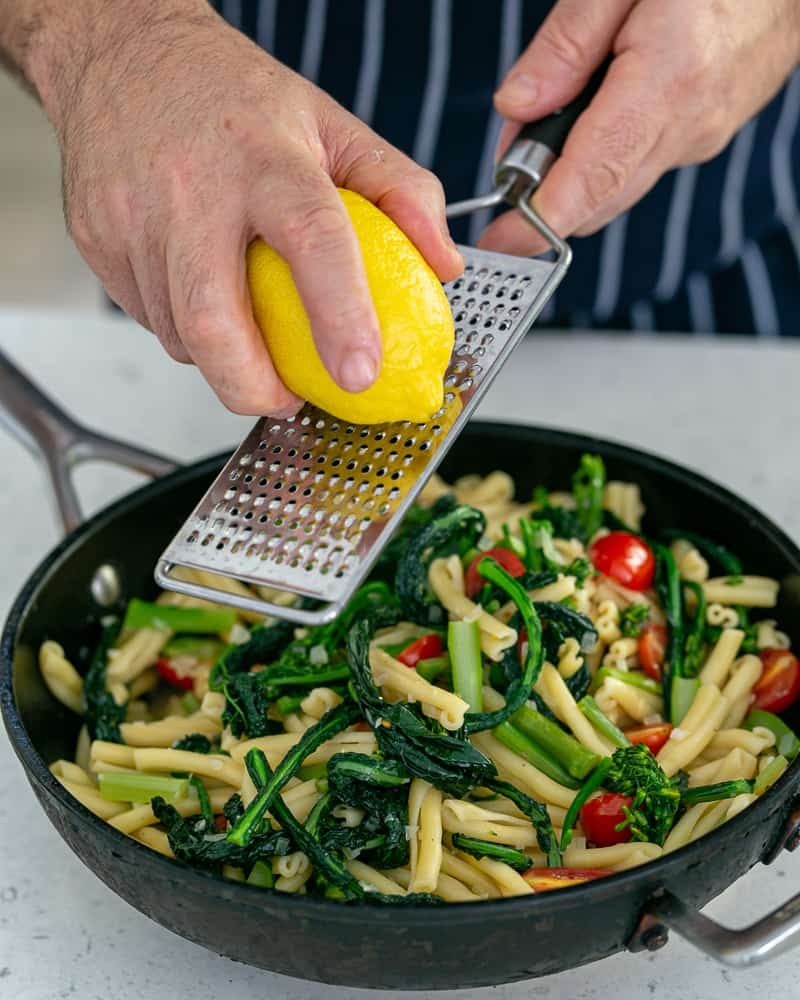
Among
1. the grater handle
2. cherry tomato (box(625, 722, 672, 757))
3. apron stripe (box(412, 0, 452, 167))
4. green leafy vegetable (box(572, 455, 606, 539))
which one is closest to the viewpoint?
cherry tomato (box(625, 722, 672, 757))

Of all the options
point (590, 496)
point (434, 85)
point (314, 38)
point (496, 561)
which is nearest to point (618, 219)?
point (434, 85)

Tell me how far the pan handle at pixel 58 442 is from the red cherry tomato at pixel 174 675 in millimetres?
280

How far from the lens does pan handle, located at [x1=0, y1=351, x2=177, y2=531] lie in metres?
2.04

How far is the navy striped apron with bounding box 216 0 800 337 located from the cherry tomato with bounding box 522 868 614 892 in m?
1.61

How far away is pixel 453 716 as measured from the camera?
1.54m

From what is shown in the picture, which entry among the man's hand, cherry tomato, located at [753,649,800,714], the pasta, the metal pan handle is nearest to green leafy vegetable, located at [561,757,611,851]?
the pasta

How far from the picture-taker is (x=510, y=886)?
1464mm

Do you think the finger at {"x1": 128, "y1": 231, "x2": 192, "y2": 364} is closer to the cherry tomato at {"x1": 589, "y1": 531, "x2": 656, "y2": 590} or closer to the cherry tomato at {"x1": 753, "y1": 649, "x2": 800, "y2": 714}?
the cherry tomato at {"x1": 589, "y1": 531, "x2": 656, "y2": 590}

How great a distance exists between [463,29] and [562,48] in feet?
2.56

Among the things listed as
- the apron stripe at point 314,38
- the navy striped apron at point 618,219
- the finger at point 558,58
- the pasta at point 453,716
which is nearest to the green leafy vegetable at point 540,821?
the pasta at point 453,716

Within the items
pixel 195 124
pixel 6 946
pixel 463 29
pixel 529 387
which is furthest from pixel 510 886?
pixel 463 29

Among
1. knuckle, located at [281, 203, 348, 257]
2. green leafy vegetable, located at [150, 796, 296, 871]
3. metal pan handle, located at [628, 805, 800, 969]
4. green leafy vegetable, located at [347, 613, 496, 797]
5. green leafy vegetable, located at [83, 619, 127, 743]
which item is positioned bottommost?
green leafy vegetable, located at [83, 619, 127, 743]

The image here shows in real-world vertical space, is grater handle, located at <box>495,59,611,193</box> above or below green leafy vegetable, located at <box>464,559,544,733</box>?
above

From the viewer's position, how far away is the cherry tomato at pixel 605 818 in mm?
1546
